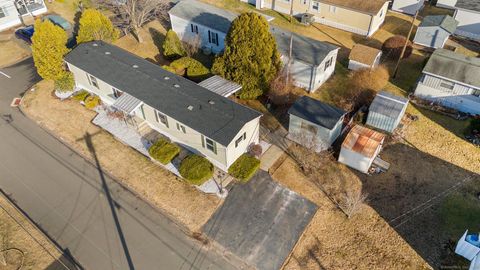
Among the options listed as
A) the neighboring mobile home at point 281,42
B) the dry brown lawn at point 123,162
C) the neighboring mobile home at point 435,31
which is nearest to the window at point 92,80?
the dry brown lawn at point 123,162

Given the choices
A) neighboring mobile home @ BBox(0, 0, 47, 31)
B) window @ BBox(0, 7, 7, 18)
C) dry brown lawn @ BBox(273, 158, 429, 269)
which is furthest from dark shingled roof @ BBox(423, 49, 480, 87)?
window @ BBox(0, 7, 7, 18)

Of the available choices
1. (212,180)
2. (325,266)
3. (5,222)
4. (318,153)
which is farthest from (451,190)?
(5,222)

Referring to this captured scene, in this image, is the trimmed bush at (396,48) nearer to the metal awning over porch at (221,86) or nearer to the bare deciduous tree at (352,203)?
the metal awning over porch at (221,86)

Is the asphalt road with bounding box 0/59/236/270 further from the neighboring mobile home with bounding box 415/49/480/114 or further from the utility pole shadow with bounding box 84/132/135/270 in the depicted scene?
the neighboring mobile home with bounding box 415/49/480/114

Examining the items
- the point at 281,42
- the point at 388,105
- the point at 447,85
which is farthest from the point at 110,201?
the point at 447,85

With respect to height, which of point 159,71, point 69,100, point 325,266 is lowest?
point 325,266

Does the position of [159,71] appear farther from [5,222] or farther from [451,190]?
[451,190]
